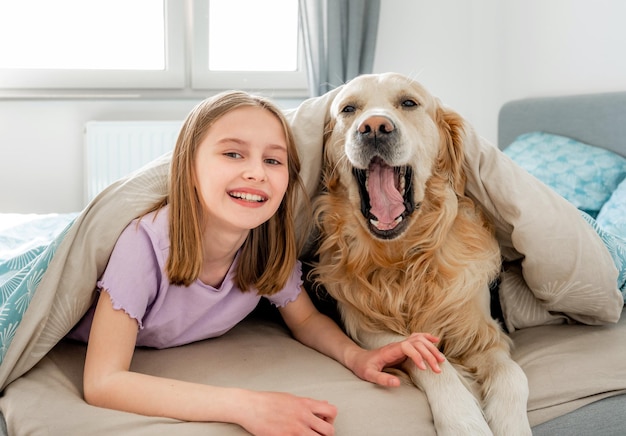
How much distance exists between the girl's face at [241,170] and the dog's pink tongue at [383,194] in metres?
0.25

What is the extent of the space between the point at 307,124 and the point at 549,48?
2.29 m

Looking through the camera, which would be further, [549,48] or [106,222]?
[549,48]

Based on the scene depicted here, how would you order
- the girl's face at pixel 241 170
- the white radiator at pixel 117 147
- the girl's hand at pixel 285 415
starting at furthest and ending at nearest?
the white radiator at pixel 117 147, the girl's face at pixel 241 170, the girl's hand at pixel 285 415

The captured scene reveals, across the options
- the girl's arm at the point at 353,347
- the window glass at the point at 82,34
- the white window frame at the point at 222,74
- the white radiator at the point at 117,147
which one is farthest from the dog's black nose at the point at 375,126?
the window glass at the point at 82,34

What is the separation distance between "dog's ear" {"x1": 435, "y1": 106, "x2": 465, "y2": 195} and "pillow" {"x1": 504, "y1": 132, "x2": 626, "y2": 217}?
1.14 metres

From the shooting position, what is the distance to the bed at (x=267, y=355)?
3.59 ft

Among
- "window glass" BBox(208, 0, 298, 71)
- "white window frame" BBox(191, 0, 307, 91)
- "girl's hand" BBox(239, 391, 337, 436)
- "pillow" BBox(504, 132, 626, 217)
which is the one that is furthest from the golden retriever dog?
"window glass" BBox(208, 0, 298, 71)

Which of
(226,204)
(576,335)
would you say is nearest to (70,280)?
(226,204)

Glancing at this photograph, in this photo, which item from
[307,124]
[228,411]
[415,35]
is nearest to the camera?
[228,411]

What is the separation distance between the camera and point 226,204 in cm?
127

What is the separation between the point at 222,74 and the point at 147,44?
20.4 inches

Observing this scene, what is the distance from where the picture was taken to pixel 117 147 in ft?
12.4

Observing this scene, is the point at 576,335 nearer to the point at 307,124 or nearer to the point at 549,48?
the point at 307,124

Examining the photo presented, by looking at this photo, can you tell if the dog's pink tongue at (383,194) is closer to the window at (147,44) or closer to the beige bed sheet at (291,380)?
the beige bed sheet at (291,380)
